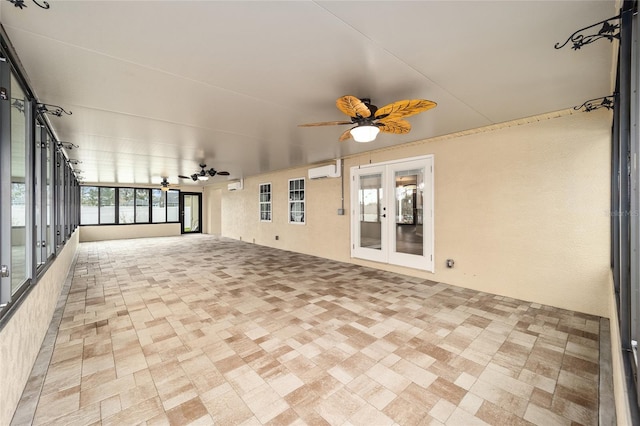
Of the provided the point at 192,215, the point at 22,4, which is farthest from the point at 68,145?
the point at 192,215

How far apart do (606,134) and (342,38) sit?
133 inches

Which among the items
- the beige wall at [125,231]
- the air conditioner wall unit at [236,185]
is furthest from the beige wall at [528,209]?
the beige wall at [125,231]

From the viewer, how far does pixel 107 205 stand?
1100 centimetres

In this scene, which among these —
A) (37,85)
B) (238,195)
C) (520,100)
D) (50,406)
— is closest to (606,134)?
(520,100)

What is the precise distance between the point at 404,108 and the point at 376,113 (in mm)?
261

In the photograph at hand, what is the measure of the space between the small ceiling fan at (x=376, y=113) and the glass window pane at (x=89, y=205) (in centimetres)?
1214

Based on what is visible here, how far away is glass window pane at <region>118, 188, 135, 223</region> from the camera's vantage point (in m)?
11.2

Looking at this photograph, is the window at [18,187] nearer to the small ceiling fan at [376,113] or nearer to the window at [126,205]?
the small ceiling fan at [376,113]

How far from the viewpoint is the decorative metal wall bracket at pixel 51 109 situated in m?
2.88

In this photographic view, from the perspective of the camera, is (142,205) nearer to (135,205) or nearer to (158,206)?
(135,205)

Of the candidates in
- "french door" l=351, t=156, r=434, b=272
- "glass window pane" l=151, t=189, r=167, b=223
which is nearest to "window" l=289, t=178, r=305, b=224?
"french door" l=351, t=156, r=434, b=272

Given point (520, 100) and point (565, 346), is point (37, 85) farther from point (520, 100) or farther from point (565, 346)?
point (565, 346)

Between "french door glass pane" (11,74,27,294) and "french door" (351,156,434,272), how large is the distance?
188 inches

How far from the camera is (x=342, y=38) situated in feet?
6.15
